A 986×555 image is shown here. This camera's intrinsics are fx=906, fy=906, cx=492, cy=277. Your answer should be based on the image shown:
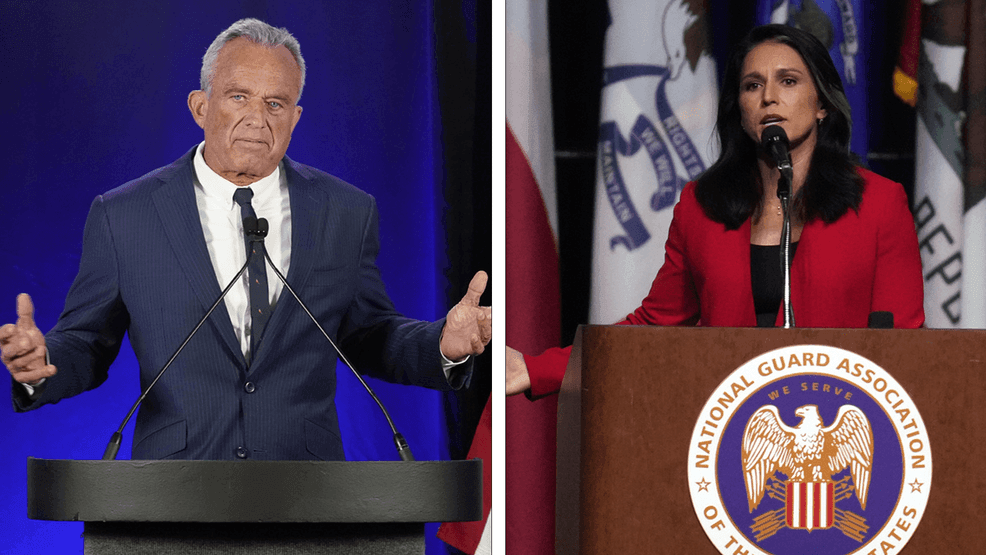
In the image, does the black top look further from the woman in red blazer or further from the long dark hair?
the long dark hair

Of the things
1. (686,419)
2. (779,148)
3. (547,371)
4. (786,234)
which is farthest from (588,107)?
(686,419)

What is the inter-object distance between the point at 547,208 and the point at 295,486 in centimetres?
168

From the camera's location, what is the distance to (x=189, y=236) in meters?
2.25

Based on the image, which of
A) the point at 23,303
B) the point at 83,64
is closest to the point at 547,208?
the point at 83,64

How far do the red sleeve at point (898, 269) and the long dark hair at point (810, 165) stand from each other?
9 cm

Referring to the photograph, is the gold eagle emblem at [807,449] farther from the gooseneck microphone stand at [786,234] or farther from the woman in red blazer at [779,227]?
the woman in red blazer at [779,227]

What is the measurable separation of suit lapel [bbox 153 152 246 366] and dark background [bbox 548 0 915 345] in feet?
3.73

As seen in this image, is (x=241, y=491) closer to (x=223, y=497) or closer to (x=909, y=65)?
(x=223, y=497)

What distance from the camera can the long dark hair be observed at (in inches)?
88.4

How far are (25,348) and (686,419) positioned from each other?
1520 mm

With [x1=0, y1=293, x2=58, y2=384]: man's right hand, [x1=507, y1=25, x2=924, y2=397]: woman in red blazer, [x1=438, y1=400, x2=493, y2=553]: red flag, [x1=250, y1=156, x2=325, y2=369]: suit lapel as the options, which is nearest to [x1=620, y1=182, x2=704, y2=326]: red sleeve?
[x1=507, y1=25, x2=924, y2=397]: woman in red blazer

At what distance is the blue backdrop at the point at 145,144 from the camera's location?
2248mm

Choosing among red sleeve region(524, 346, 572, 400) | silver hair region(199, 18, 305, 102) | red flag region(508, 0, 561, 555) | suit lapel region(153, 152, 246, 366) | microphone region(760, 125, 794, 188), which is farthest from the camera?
red flag region(508, 0, 561, 555)

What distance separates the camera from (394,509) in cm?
142
